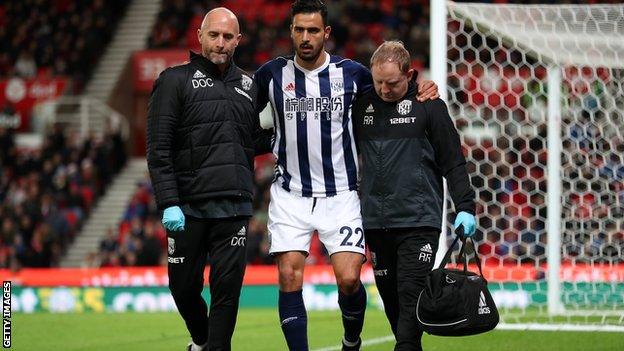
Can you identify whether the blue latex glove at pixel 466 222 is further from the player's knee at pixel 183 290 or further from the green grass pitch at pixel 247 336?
the green grass pitch at pixel 247 336

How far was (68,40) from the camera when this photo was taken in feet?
81.4

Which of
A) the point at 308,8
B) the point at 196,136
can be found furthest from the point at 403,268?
the point at 308,8

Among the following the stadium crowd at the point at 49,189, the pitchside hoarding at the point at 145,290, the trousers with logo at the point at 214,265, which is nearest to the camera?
the trousers with logo at the point at 214,265

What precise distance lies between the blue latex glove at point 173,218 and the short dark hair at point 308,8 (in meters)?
1.27

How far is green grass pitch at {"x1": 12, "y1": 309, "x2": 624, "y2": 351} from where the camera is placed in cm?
838

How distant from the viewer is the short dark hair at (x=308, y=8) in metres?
6.79

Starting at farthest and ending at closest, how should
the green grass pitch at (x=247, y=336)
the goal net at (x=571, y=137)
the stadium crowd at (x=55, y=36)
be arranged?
1. the stadium crowd at (x=55, y=36)
2. the goal net at (x=571, y=137)
3. the green grass pitch at (x=247, y=336)

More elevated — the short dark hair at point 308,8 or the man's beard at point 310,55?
the short dark hair at point 308,8

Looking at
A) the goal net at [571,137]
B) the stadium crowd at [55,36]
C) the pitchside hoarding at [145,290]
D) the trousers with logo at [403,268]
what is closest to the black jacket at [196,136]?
the trousers with logo at [403,268]

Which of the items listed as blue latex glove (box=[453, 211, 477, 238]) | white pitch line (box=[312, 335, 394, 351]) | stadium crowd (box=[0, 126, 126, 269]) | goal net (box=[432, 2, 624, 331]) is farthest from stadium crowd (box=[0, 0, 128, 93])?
blue latex glove (box=[453, 211, 477, 238])

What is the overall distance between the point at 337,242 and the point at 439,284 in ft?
2.25

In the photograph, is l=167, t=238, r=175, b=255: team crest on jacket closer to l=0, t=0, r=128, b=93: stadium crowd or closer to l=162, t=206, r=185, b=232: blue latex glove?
l=162, t=206, r=185, b=232: blue latex glove

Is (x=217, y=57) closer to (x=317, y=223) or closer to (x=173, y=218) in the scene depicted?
(x=173, y=218)

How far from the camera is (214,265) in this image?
6730 mm
